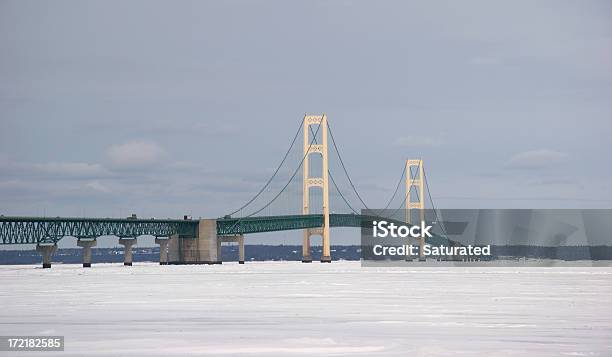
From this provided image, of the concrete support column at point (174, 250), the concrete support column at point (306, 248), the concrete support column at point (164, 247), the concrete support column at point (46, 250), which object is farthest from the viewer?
the concrete support column at point (306, 248)

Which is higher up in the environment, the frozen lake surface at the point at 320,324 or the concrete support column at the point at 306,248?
the concrete support column at the point at 306,248

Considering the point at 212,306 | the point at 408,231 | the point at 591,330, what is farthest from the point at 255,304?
the point at 408,231

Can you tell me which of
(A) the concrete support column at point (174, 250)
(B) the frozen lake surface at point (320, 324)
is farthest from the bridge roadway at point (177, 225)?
(B) the frozen lake surface at point (320, 324)

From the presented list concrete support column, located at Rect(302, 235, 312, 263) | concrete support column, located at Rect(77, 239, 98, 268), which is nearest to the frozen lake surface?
concrete support column, located at Rect(77, 239, 98, 268)

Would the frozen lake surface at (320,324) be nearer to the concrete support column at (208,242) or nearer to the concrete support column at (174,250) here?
the concrete support column at (208,242)

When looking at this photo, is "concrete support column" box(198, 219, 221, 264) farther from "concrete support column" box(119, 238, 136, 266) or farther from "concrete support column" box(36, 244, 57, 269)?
"concrete support column" box(36, 244, 57, 269)

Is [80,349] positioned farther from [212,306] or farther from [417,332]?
[212,306]

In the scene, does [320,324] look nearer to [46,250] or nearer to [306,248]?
[46,250]

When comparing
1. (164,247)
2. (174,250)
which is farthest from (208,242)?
(164,247)

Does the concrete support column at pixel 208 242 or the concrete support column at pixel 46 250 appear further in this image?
the concrete support column at pixel 208 242

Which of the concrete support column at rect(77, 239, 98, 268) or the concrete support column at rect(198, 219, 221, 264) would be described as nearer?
the concrete support column at rect(77, 239, 98, 268)

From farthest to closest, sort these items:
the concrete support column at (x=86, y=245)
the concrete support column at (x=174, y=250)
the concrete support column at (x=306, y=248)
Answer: the concrete support column at (x=306, y=248) → the concrete support column at (x=174, y=250) → the concrete support column at (x=86, y=245)

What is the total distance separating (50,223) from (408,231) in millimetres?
54462

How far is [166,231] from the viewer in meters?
166
